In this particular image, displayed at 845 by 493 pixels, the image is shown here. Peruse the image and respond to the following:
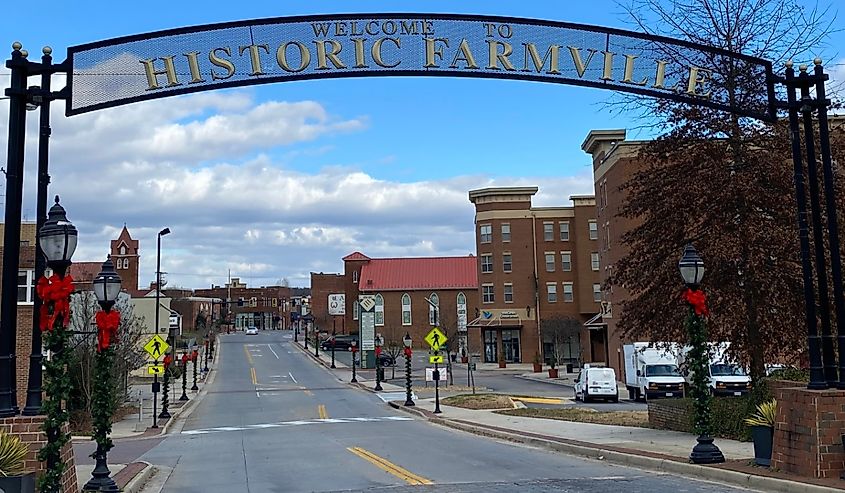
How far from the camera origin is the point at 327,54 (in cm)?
1205

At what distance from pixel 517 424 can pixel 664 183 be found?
9950mm

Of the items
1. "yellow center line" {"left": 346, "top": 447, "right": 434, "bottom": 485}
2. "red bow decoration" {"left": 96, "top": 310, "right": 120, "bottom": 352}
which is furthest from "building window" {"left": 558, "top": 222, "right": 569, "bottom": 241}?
"red bow decoration" {"left": 96, "top": 310, "right": 120, "bottom": 352}

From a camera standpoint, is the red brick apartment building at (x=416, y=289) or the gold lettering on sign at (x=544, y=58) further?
the red brick apartment building at (x=416, y=289)

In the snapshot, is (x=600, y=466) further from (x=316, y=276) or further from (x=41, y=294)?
(x=316, y=276)

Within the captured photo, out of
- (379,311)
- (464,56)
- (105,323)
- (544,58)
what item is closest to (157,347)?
(105,323)

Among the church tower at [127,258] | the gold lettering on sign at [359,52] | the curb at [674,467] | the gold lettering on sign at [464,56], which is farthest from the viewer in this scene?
the church tower at [127,258]

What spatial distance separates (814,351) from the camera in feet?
40.8

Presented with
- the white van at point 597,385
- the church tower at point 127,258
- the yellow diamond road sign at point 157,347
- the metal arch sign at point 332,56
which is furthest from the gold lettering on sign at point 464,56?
the church tower at point 127,258

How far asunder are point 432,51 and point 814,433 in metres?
7.65

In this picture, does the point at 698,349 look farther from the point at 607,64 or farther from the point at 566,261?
the point at 566,261

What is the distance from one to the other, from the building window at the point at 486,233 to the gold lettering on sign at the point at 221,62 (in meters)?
65.7

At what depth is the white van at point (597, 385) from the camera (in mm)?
41344

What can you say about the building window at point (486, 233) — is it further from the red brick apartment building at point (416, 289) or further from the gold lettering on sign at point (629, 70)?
the gold lettering on sign at point (629, 70)

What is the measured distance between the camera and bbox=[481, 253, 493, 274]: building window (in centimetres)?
7675
